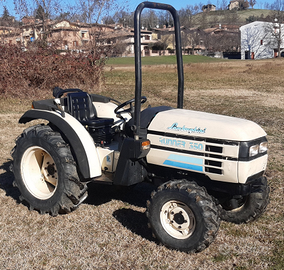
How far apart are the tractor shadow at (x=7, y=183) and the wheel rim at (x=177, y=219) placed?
225 cm

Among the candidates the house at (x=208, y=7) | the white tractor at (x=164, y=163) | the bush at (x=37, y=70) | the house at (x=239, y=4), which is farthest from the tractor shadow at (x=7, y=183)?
the house at (x=208, y=7)

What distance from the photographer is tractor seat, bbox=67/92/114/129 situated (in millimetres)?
4377

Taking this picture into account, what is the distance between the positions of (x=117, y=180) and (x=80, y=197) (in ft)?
1.68

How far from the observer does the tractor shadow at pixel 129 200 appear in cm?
386

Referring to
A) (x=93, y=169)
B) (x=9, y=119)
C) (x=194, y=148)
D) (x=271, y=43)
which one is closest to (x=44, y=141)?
(x=93, y=169)

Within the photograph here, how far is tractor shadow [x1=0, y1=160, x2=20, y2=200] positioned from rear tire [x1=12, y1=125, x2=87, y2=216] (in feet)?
1.76

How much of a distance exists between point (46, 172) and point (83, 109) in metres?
0.94

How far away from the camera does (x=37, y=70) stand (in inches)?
580

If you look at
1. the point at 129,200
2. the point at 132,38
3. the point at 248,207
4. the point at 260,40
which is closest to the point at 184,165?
the point at 248,207

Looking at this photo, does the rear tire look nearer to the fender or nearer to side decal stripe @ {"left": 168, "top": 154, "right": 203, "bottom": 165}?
the fender

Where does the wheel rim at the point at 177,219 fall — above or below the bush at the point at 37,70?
below

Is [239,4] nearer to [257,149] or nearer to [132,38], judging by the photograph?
[132,38]

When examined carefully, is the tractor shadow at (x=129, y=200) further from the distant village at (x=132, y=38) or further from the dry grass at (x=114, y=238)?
the distant village at (x=132, y=38)

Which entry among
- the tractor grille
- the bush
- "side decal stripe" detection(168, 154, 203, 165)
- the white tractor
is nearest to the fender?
the white tractor
